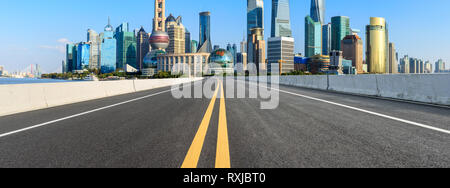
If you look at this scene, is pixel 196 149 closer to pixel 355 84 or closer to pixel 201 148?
pixel 201 148

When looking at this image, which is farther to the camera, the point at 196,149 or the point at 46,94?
the point at 46,94

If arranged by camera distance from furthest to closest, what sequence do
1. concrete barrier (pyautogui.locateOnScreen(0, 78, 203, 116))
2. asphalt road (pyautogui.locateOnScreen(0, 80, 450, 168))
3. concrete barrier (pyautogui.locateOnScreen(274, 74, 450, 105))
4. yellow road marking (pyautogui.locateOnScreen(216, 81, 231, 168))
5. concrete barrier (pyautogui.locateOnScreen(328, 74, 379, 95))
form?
→ concrete barrier (pyautogui.locateOnScreen(328, 74, 379, 95))
concrete barrier (pyautogui.locateOnScreen(274, 74, 450, 105))
concrete barrier (pyautogui.locateOnScreen(0, 78, 203, 116))
asphalt road (pyautogui.locateOnScreen(0, 80, 450, 168))
yellow road marking (pyautogui.locateOnScreen(216, 81, 231, 168))

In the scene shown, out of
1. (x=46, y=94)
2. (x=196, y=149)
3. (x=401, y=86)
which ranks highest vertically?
(x=401, y=86)

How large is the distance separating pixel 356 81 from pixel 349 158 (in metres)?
13.8

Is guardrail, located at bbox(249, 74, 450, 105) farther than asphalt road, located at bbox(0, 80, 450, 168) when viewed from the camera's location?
Yes

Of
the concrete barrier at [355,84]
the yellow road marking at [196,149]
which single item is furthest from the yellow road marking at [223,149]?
the concrete barrier at [355,84]

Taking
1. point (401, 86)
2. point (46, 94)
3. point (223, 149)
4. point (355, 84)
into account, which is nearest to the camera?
point (223, 149)

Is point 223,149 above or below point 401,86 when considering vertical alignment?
below

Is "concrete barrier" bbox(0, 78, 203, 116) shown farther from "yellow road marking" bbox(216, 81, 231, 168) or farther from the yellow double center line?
"yellow road marking" bbox(216, 81, 231, 168)

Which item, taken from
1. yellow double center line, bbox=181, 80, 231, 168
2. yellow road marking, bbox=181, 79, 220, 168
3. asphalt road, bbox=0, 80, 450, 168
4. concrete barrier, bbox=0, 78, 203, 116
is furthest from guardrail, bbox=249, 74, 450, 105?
concrete barrier, bbox=0, 78, 203, 116

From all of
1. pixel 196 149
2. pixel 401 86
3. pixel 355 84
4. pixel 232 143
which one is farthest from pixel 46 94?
pixel 355 84

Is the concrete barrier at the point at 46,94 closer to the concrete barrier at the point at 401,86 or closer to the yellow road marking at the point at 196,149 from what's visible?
the yellow road marking at the point at 196,149

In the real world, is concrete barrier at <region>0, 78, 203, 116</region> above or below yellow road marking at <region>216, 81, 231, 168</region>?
above
